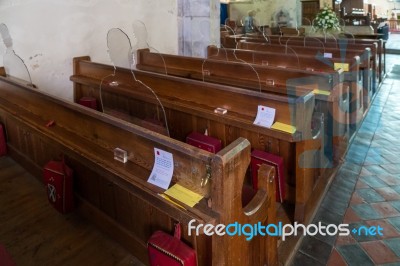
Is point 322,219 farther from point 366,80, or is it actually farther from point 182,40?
point 182,40

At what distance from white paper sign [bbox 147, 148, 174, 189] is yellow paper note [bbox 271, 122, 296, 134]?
791mm

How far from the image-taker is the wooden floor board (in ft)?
4.95

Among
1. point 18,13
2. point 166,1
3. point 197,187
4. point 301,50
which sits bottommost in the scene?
point 197,187

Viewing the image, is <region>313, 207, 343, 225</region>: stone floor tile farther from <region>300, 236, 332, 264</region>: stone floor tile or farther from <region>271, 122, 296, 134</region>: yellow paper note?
<region>271, 122, 296, 134</region>: yellow paper note

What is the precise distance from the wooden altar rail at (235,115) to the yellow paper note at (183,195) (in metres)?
0.77

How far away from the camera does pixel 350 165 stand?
2727mm

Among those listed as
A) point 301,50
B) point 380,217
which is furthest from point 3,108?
point 301,50

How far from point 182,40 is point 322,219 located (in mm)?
2955

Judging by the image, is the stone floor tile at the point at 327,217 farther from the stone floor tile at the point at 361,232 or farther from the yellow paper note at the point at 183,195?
the yellow paper note at the point at 183,195

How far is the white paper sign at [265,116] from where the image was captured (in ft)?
6.07

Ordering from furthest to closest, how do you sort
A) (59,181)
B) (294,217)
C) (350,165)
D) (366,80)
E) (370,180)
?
1. (366,80)
2. (350,165)
3. (370,180)
4. (294,217)
5. (59,181)

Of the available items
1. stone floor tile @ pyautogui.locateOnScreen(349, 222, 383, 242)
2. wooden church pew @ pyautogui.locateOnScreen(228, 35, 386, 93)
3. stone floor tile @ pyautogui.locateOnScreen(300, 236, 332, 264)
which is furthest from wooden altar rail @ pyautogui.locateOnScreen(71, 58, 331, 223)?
wooden church pew @ pyautogui.locateOnScreen(228, 35, 386, 93)

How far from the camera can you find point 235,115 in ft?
6.61

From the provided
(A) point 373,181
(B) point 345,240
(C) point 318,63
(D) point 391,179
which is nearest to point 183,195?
(B) point 345,240
